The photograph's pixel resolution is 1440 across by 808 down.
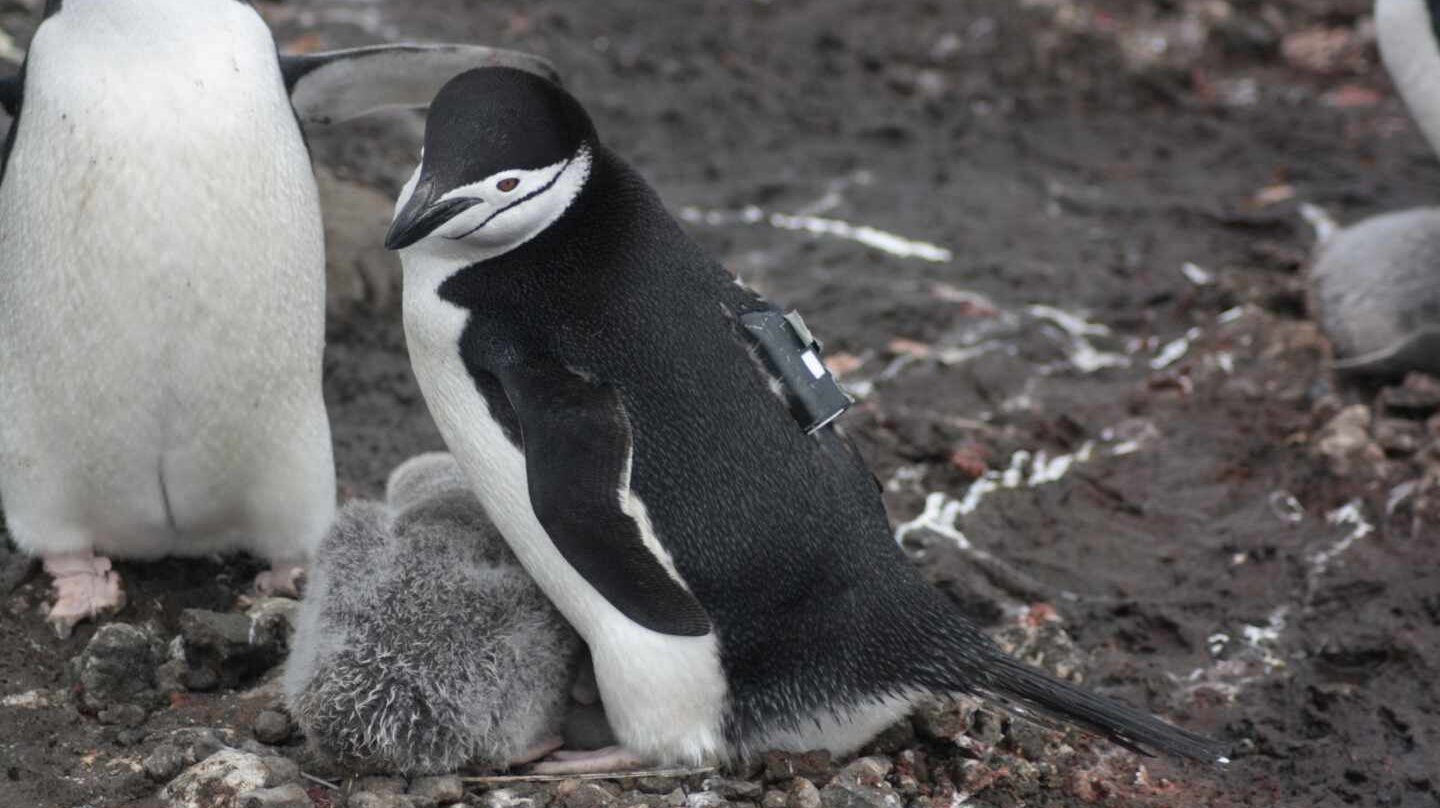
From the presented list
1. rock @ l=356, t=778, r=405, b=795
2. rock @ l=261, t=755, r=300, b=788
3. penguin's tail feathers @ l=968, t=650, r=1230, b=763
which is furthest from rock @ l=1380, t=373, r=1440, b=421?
rock @ l=261, t=755, r=300, b=788

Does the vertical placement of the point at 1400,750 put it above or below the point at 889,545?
below

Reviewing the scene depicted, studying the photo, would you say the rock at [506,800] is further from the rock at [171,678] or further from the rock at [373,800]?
the rock at [171,678]

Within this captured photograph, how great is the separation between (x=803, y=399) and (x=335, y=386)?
1.93 metres

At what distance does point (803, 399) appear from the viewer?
270 cm

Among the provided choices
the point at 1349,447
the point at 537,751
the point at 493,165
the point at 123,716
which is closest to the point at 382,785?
the point at 537,751

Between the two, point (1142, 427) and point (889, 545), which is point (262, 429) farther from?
point (1142, 427)

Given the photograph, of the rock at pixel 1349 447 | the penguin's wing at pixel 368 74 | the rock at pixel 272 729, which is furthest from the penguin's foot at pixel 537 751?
the rock at pixel 1349 447

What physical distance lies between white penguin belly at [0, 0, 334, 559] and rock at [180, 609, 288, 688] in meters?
0.27

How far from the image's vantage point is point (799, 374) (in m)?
2.71

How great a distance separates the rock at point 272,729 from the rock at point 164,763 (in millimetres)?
148

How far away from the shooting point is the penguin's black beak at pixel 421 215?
248cm

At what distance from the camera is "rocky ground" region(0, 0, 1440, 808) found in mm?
2854

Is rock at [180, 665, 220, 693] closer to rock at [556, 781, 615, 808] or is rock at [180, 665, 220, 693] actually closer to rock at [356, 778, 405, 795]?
rock at [356, 778, 405, 795]

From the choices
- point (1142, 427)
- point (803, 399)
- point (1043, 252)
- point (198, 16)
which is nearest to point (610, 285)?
point (803, 399)
